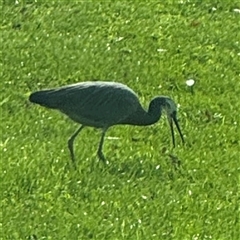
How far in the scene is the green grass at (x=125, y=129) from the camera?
7.71 metres

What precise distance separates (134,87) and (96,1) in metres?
2.73

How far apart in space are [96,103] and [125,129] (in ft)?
3.78

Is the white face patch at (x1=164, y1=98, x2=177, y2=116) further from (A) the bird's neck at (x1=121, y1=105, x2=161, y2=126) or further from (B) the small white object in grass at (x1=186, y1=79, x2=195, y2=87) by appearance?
(B) the small white object in grass at (x1=186, y1=79, x2=195, y2=87)

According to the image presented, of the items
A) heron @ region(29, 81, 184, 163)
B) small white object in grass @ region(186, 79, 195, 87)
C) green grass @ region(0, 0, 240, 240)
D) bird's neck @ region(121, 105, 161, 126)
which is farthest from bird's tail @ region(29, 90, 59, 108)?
small white object in grass @ region(186, 79, 195, 87)

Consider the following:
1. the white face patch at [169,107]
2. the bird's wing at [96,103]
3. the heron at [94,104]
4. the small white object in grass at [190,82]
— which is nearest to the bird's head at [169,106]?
the white face patch at [169,107]

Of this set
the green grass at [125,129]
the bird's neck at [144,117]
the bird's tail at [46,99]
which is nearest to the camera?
the green grass at [125,129]

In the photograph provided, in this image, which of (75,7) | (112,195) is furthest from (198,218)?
(75,7)

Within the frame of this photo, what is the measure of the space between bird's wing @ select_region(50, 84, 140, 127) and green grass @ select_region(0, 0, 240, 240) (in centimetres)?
29

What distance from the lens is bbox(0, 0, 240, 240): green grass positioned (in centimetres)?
771

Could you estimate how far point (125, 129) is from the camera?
10.1 m

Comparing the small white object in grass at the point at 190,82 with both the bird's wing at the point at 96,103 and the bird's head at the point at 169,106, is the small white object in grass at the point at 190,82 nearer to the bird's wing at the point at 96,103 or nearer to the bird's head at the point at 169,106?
the bird's head at the point at 169,106

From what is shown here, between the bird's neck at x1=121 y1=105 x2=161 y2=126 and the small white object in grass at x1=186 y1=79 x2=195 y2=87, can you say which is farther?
the small white object in grass at x1=186 y1=79 x2=195 y2=87

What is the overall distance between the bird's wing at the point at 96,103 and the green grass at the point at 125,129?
29cm

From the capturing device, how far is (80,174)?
8414 mm
